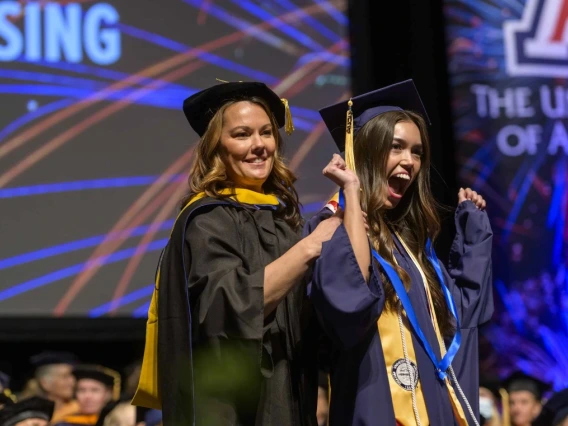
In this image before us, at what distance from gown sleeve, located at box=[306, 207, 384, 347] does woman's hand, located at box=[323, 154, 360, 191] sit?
144 millimetres

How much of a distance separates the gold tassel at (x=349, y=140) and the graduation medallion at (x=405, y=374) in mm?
554

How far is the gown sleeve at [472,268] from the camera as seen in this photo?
2.82 m

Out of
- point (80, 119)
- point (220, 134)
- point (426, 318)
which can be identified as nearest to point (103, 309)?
point (80, 119)

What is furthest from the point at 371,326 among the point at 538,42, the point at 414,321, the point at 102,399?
the point at 538,42

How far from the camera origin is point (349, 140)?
2.79 m

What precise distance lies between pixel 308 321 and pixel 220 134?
639 millimetres

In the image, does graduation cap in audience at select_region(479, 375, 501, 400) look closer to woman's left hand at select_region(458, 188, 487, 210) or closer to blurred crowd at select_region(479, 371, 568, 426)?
blurred crowd at select_region(479, 371, 568, 426)

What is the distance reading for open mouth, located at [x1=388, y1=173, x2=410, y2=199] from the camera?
2.79 metres

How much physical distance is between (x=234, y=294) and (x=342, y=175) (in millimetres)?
440

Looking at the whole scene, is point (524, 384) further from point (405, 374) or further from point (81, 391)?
point (405, 374)

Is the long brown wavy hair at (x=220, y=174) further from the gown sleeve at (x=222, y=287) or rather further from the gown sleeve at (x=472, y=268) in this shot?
the gown sleeve at (x=472, y=268)

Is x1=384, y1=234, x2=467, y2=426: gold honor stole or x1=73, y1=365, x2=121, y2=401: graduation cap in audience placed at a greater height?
x1=384, y1=234, x2=467, y2=426: gold honor stole

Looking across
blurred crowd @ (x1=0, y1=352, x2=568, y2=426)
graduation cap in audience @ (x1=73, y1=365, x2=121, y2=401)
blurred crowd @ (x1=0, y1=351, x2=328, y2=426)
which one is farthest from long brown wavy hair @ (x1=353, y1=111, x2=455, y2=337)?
graduation cap in audience @ (x1=73, y1=365, x2=121, y2=401)

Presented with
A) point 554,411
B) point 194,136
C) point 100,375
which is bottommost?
point 554,411
